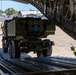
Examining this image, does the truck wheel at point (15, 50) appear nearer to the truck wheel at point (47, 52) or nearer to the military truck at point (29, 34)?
the military truck at point (29, 34)

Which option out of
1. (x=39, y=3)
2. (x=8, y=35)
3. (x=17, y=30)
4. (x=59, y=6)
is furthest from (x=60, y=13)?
(x=39, y=3)

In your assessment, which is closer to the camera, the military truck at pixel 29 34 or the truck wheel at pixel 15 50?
the military truck at pixel 29 34

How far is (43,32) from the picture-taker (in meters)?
17.9

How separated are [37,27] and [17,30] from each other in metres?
1.28

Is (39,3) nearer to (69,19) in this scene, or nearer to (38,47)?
(38,47)

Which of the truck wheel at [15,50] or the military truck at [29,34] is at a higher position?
the military truck at [29,34]

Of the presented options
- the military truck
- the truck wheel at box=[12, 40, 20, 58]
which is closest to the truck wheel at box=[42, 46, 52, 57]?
the military truck

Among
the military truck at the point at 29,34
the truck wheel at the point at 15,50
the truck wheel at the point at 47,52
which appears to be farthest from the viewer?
the truck wheel at the point at 47,52

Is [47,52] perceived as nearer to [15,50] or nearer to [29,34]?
[29,34]

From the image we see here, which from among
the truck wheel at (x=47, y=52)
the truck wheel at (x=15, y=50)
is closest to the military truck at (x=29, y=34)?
the truck wheel at (x=15, y=50)

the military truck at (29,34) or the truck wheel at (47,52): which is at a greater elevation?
the military truck at (29,34)

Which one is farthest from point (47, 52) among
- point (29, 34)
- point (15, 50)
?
point (15, 50)

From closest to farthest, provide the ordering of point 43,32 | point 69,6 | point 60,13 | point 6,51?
point 69,6 < point 60,13 < point 43,32 < point 6,51

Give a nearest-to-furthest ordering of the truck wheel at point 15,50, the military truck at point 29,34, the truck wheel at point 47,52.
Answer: the military truck at point 29,34 < the truck wheel at point 15,50 < the truck wheel at point 47,52
